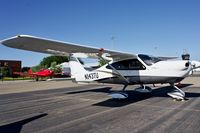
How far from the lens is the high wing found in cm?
745

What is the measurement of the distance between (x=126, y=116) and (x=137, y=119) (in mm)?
480

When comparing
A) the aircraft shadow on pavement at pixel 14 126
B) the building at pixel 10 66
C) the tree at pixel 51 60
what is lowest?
the aircraft shadow on pavement at pixel 14 126

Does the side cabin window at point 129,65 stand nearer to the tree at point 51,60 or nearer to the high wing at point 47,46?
the high wing at point 47,46

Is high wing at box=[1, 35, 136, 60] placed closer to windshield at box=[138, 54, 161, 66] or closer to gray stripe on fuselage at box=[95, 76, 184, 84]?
windshield at box=[138, 54, 161, 66]

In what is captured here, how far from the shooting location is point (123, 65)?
10.7 meters

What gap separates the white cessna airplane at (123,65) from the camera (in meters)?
8.53

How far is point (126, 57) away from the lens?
10.9 meters

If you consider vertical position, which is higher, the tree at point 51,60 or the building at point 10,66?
the tree at point 51,60

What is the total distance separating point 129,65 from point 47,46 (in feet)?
12.9

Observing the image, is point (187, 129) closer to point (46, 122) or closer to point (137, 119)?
point (137, 119)

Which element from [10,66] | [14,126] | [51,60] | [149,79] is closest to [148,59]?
[149,79]

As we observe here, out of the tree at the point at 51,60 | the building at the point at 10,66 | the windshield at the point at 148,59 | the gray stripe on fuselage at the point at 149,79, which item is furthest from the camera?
the tree at the point at 51,60

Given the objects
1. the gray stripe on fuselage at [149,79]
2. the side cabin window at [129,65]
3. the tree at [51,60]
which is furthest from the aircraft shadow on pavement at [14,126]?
the tree at [51,60]

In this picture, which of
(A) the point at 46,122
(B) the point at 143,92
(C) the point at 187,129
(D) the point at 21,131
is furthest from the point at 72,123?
(B) the point at 143,92
